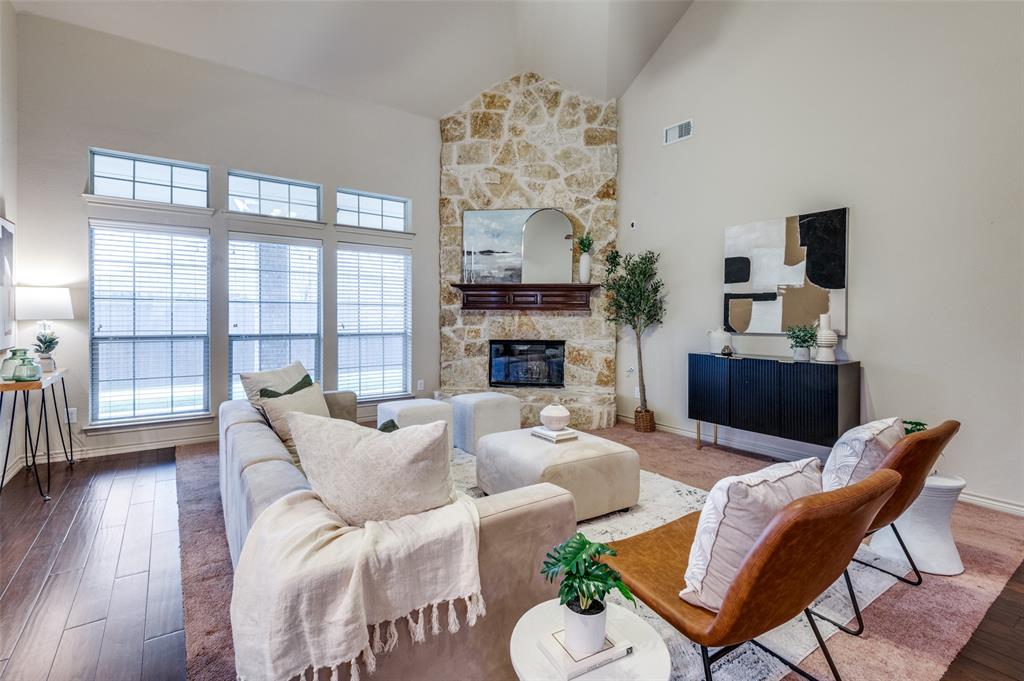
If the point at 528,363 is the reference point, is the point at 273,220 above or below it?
above

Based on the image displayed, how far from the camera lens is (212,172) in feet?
14.7

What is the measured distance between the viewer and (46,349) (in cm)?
358

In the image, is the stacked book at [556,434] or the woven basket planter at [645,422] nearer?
the stacked book at [556,434]

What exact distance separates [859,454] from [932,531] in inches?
46.6

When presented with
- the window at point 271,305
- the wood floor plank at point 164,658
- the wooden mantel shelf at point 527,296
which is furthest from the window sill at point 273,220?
the wood floor plank at point 164,658

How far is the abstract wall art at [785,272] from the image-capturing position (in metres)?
3.83

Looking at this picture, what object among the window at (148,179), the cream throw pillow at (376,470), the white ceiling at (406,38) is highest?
the white ceiling at (406,38)

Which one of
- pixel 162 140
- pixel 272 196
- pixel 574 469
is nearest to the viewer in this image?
pixel 574 469

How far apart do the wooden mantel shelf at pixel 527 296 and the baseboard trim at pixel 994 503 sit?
3.60 meters

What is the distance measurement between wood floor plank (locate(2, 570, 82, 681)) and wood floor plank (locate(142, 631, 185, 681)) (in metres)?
0.30

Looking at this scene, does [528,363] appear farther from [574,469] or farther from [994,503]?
[994,503]

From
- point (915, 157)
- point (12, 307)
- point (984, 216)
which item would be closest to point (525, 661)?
point (984, 216)

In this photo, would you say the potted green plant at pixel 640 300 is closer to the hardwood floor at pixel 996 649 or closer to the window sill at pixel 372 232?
the window sill at pixel 372 232

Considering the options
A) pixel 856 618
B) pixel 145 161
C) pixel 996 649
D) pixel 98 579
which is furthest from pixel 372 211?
pixel 996 649
